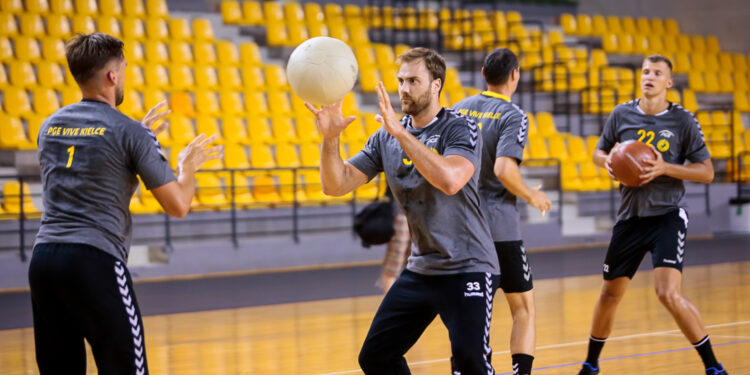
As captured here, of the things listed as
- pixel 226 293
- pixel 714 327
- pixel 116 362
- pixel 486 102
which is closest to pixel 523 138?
pixel 486 102

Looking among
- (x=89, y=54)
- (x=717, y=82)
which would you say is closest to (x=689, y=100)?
(x=717, y=82)

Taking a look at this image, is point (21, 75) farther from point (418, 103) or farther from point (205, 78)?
point (418, 103)

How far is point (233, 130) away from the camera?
495 inches

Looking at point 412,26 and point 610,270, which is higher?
point 412,26

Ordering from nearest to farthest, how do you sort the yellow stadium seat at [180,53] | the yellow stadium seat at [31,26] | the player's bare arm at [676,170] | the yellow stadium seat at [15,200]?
the player's bare arm at [676,170] → the yellow stadium seat at [15,200] → the yellow stadium seat at [31,26] → the yellow stadium seat at [180,53]

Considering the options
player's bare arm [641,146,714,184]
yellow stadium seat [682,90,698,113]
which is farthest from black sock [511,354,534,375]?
yellow stadium seat [682,90,698,113]

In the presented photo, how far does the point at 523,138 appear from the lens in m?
5.11

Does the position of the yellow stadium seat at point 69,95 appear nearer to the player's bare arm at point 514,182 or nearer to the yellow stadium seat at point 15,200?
the yellow stadium seat at point 15,200

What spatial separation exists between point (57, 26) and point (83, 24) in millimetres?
353

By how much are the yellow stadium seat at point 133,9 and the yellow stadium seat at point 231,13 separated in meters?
1.56

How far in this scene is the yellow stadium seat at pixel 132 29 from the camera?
13492 millimetres

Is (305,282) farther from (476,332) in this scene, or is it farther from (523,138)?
(476,332)

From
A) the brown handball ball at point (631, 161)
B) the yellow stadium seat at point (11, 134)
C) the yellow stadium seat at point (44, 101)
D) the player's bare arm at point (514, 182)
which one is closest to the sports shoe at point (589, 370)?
the brown handball ball at point (631, 161)

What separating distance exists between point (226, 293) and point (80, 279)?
20.8 ft
